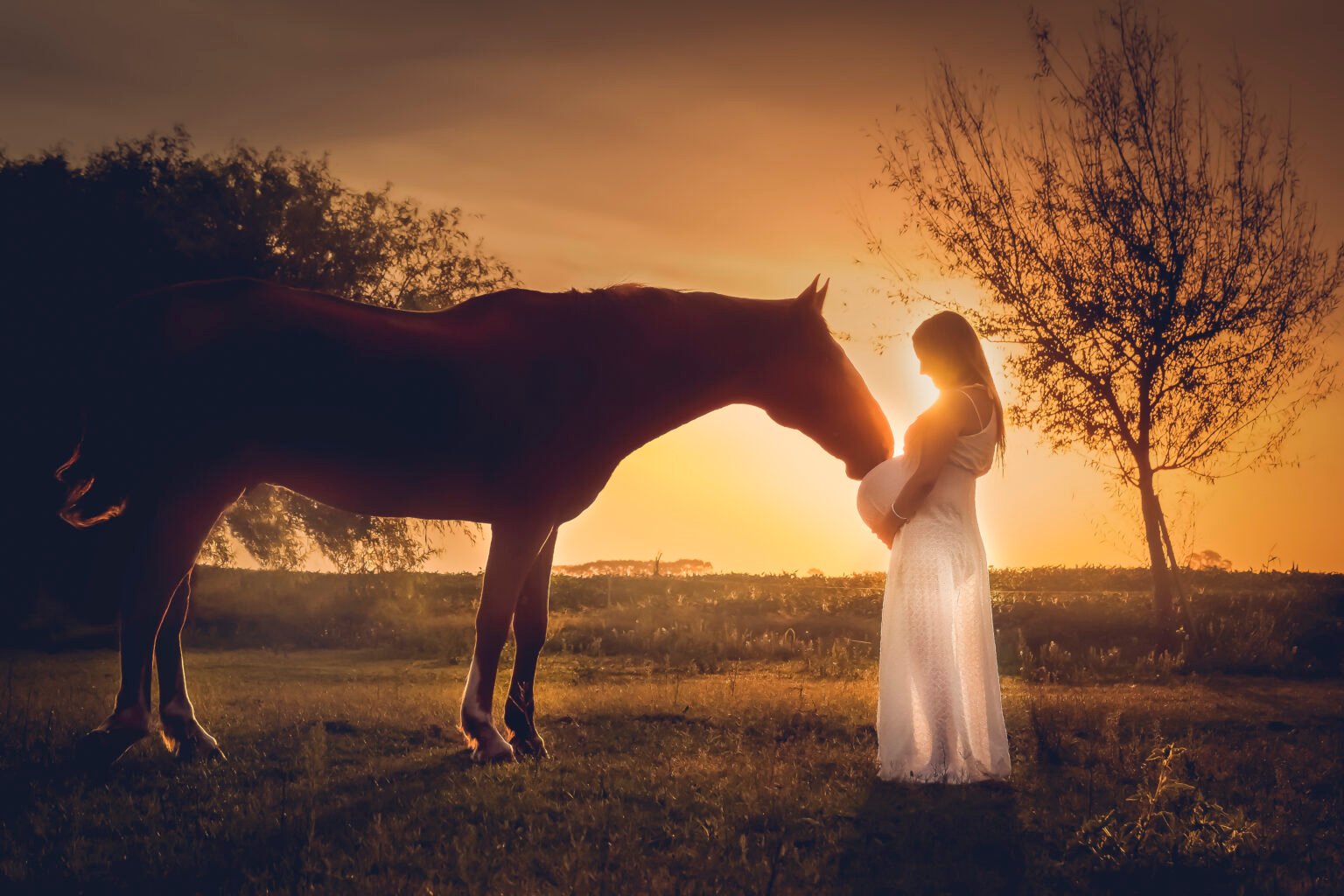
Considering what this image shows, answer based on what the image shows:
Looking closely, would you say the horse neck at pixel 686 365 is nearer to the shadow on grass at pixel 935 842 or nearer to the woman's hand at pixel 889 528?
the woman's hand at pixel 889 528

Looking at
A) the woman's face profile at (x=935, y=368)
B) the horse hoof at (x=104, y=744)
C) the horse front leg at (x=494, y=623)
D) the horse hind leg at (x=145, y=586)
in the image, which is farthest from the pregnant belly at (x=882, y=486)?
the horse hoof at (x=104, y=744)

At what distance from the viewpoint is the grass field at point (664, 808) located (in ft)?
18.2

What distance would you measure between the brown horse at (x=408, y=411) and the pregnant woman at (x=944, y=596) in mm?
1358

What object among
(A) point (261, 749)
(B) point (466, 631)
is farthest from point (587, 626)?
(A) point (261, 749)

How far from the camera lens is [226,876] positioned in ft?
17.7

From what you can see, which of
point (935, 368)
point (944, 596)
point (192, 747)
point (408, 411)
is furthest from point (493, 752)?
point (935, 368)

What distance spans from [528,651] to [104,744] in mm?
2915

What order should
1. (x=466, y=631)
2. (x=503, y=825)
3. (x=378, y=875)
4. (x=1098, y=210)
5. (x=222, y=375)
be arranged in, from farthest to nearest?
(x=466, y=631), (x=1098, y=210), (x=222, y=375), (x=503, y=825), (x=378, y=875)

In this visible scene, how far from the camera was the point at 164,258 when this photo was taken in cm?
1927

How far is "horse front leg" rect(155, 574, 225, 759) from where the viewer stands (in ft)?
26.5

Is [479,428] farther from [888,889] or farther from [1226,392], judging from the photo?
[1226,392]

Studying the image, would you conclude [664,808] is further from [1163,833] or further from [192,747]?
[192,747]

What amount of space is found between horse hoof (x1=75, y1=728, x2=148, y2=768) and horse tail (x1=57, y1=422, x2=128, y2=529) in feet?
5.32

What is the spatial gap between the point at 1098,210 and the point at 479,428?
44.6 feet
